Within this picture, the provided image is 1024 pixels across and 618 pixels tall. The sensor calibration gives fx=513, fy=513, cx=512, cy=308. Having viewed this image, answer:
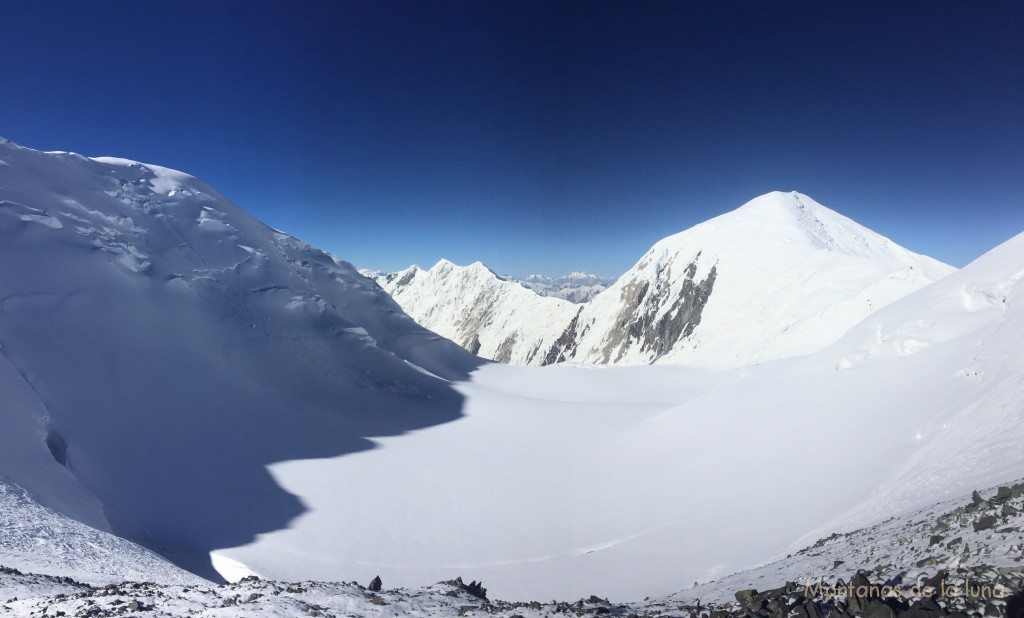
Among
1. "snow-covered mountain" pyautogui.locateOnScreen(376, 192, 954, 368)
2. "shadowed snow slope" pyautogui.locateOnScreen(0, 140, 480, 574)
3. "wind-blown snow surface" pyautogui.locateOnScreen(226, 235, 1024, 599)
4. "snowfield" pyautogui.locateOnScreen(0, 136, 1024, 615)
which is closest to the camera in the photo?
"snowfield" pyautogui.locateOnScreen(0, 136, 1024, 615)

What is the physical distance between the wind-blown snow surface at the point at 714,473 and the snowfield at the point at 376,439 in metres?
0.10

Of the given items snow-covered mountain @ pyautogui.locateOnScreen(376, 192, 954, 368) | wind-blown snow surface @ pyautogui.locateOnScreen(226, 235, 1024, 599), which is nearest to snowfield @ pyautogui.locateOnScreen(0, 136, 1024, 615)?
wind-blown snow surface @ pyautogui.locateOnScreen(226, 235, 1024, 599)

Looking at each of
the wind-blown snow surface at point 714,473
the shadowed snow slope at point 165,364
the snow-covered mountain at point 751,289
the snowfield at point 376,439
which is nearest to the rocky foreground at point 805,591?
the snowfield at point 376,439

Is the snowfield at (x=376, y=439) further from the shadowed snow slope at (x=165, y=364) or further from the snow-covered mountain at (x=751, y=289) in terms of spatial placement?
the snow-covered mountain at (x=751, y=289)

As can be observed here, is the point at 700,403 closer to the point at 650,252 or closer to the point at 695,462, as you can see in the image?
the point at 695,462

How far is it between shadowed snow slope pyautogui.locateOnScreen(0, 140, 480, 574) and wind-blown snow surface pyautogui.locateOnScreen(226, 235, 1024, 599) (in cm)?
295

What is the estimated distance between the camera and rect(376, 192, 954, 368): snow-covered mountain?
1655 inches

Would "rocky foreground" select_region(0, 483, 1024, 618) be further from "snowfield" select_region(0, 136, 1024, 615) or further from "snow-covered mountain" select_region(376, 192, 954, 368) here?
"snow-covered mountain" select_region(376, 192, 954, 368)

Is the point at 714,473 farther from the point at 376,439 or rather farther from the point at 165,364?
the point at 165,364

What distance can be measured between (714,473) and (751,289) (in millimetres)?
47642

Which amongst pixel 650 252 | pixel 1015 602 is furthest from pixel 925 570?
pixel 650 252

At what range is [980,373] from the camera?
1367cm

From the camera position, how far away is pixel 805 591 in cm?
636

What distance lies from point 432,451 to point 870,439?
18399mm
